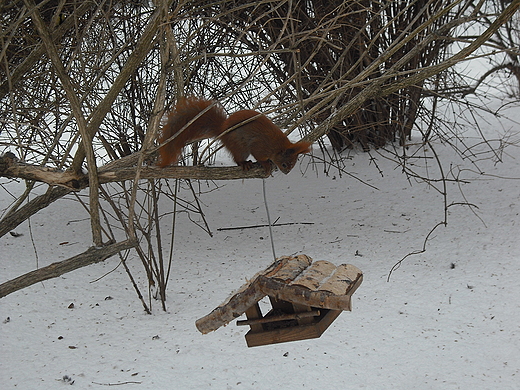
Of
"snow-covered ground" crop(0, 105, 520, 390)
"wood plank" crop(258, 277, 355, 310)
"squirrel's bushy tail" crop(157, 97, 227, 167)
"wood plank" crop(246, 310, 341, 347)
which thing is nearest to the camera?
"wood plank" crop(258, 277, 355, 310)

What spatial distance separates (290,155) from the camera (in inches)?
109

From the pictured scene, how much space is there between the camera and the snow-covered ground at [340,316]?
3684 millimetres

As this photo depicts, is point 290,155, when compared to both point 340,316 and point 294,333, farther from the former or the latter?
point 340,316

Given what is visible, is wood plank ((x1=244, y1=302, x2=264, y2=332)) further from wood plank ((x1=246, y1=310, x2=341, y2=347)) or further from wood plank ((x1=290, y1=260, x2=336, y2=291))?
wood plank ((x1=290, y1=260, x2=336, y2=291))

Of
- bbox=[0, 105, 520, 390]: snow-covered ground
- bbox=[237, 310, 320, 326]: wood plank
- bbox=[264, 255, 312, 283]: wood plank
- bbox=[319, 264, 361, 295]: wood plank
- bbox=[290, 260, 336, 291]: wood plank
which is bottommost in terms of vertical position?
bbox=[0, 105, 520, 390]: snow-covered ground

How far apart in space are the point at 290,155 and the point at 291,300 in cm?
96

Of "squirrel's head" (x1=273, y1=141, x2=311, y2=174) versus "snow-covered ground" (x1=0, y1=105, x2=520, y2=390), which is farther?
"snow-covered ground" (x1=0, y1=105, x2=520, y2=390)

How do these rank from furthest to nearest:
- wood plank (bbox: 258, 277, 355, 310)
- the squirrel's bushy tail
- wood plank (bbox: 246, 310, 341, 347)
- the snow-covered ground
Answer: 1. the snow-covered ground
2. the squirrel's bushy tail
3. wood plank (bbox: 246, 310, 341, 347)
4. wood plank (bbox: 258, 277, 355, 310)

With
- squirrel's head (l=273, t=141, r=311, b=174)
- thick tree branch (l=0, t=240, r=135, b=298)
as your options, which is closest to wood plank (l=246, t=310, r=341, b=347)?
thick tree branch (l=0, t=240, r=135, b=298)

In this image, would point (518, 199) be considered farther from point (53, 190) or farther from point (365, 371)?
point (53, 190)

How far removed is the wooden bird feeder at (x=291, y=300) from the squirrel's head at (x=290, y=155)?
1.91ft

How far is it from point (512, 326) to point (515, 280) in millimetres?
564

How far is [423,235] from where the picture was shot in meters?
5.25

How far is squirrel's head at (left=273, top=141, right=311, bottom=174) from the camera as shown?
2.66 metres
